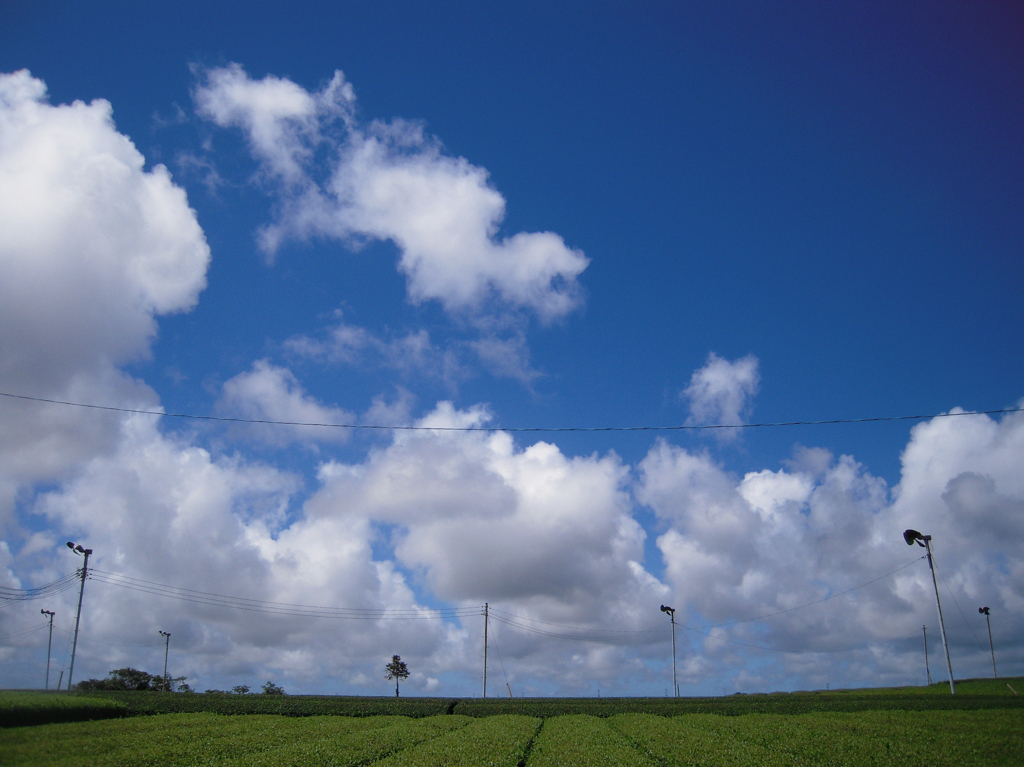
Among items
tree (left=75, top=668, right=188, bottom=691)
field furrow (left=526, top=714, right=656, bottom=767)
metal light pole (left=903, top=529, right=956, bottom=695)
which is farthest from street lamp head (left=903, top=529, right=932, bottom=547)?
tree (left=75, top=668, right=188, bottom=691)

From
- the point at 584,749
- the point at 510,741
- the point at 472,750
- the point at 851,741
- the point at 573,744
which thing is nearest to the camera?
the point at 851,741

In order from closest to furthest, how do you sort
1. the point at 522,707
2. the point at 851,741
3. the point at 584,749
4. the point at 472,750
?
the point at 851,741 < the point at 472,750 < the point at 584,749 < the point at 522,707

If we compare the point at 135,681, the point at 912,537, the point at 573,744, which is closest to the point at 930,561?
the point at 912,537

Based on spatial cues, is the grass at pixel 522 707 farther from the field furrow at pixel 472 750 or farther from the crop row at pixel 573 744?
the field furrow at pixel 472 750

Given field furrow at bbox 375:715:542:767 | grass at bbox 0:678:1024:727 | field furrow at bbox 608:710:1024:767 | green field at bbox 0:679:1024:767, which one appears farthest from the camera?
grass at bbox 0:678:1024:727

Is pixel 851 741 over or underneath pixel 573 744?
over

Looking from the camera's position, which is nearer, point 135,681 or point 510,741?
point 510,741

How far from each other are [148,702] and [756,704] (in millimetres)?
58768

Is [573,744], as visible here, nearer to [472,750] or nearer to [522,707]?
[472,750]

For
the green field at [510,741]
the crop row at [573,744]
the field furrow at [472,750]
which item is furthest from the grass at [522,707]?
the field furrow at [472,750]

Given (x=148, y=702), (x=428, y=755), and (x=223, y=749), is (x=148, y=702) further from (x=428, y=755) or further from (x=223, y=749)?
(x=428, y=755)

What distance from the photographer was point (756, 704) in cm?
5925

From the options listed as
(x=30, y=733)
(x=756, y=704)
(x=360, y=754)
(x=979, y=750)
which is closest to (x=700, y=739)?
(x=979, y=750)

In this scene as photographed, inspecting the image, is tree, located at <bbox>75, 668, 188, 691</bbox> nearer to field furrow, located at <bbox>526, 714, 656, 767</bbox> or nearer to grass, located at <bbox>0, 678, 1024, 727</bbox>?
grass, located at <bbox>0, 678, 1024, 727</bbox>
